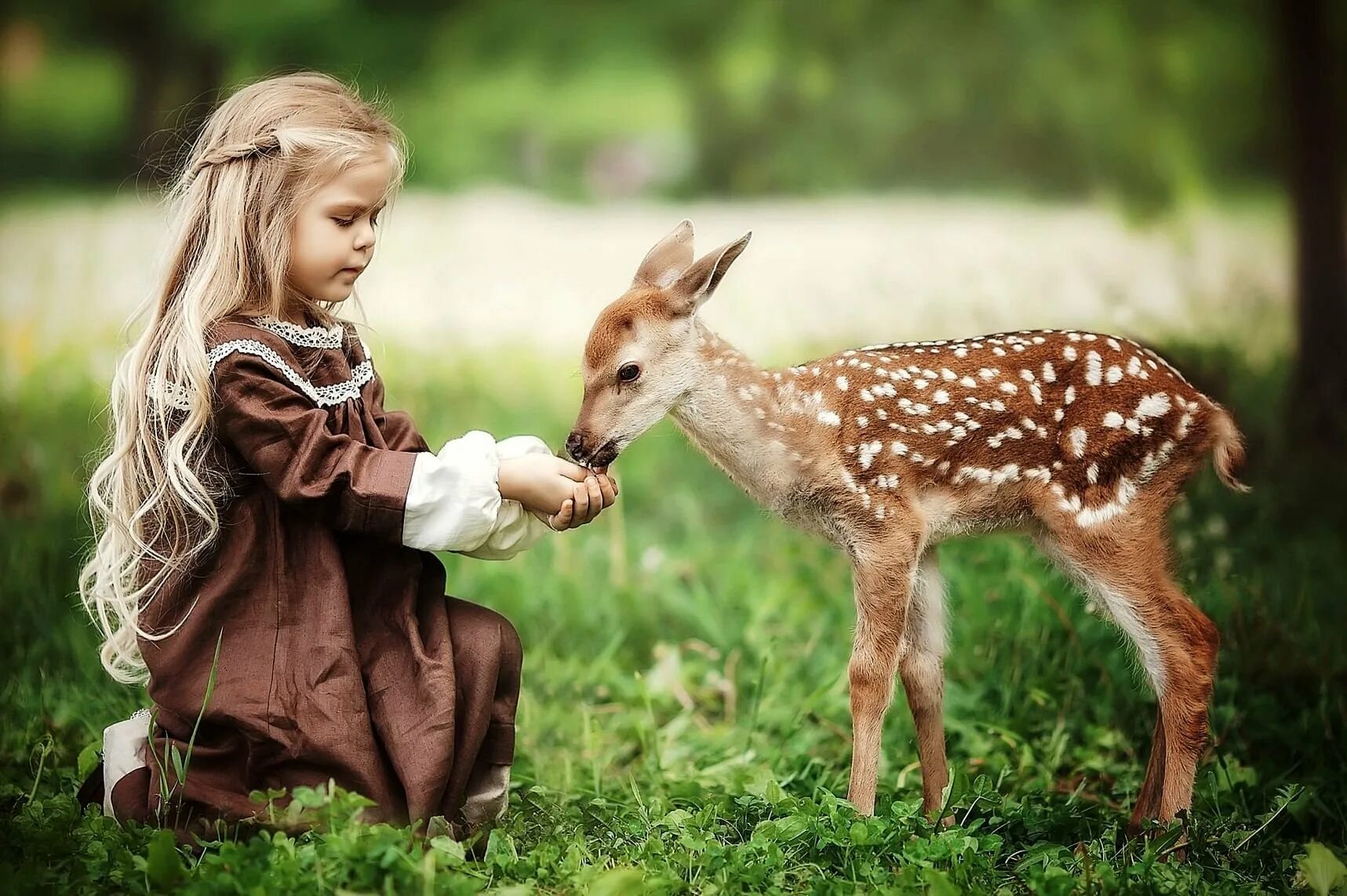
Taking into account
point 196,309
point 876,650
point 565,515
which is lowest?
point 876,650

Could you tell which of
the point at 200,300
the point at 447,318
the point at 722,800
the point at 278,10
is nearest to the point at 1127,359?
the point at 722,800

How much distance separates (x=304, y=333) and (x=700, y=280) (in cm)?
98

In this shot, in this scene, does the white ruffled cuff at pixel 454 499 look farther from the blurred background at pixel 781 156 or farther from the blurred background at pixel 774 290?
the blurred background at pixel 781 156

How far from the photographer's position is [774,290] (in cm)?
843

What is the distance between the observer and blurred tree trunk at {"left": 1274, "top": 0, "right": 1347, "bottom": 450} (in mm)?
6582

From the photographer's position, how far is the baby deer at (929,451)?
3342mm

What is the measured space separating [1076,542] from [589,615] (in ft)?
7.25

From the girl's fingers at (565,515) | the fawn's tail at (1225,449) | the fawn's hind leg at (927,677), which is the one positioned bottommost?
Result: the fawn's hind leg at (927,677)

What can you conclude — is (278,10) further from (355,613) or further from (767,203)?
(355,613)

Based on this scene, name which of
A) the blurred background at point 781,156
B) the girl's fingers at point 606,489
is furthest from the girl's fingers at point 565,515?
the blurred background at point 781,156

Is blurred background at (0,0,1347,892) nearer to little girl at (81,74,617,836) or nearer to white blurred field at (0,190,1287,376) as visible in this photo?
white blurred field at (0,190,1287,376)

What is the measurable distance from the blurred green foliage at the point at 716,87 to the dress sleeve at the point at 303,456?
6327mm

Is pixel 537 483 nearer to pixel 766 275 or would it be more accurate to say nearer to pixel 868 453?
pixel 868 453

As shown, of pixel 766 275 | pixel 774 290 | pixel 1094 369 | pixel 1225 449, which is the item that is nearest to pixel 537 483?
pixel 1094 369
